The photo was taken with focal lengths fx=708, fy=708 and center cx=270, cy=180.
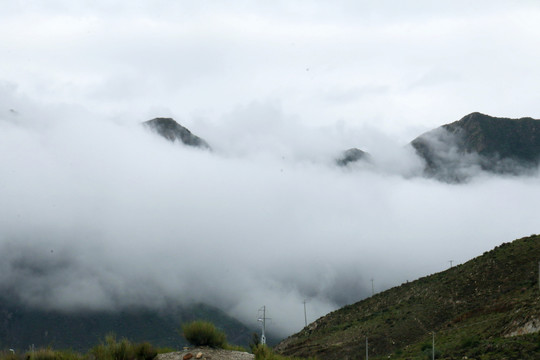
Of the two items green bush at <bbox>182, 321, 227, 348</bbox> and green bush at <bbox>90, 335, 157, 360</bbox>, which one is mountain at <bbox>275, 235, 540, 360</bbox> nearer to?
green bush at <bbox>182, 321, 227, 348</bbox>

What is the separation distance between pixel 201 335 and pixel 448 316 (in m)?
47.3

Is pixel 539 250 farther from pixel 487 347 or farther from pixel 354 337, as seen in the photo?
pixel 487 347

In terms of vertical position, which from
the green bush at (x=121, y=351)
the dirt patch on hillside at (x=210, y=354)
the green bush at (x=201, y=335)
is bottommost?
the dirt patch on hillside at (x=210, y=354)

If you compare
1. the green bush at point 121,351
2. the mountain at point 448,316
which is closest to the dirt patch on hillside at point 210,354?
the green bush at point 121,351

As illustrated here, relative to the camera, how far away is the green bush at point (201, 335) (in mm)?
31609

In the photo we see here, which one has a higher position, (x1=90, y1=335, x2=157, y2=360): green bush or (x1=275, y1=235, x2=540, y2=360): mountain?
(x1=275, y1=235, x2=540, y2=360): mountain

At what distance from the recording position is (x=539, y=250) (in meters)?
77.9

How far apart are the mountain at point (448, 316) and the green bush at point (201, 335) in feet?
67.3

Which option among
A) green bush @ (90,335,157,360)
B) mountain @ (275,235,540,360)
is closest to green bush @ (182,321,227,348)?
green bush @ (90,335,157,360)

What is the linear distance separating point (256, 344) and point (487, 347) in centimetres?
2041

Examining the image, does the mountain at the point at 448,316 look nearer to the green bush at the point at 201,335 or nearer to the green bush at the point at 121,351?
the green bush at the point at 201,335

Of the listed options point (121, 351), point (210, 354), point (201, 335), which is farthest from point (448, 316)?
point (121, 351)

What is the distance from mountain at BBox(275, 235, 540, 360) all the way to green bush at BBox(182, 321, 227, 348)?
20.5m

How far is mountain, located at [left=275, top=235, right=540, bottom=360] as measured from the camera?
51.2m
